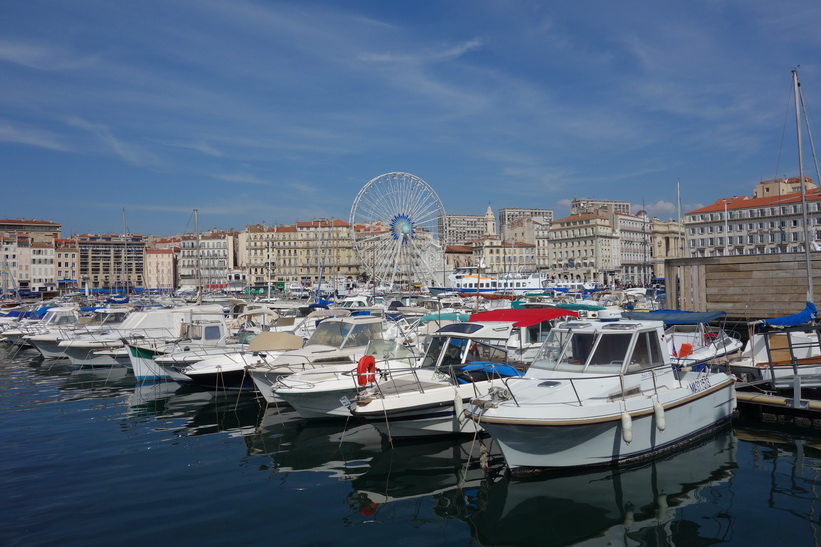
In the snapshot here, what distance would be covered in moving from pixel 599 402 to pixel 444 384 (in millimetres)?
3827

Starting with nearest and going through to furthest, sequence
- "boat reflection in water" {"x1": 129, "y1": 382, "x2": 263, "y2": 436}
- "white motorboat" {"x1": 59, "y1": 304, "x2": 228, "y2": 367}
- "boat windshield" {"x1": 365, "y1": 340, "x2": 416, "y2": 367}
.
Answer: "boat reflection in water" {"x1": 129, "y1": 382, "x2": 263, "y2": 436}, "boat windshield" {"x1": 365, "y1": 340, "x2": 416, "y2": 367}, "white motorboat" {"x1": 59, "y1": 304, "x2": 228, "y2": 367}

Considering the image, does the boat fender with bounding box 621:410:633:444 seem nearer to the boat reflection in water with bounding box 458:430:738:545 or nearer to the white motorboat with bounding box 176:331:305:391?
the boat reflection in water with bounding box 458:430:738:545

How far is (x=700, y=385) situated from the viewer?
1369cm

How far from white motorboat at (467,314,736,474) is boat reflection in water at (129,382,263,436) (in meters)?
8.04

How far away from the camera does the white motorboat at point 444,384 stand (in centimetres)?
1353

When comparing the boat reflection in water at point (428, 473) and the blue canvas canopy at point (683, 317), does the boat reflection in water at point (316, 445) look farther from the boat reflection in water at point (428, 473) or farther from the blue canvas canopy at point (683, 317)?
the blue canvas canopy at point (683, 317)

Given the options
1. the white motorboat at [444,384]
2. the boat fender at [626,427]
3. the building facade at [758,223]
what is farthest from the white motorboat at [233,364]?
the building facade at [758,223]

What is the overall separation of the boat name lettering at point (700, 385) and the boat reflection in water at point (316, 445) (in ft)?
23.1

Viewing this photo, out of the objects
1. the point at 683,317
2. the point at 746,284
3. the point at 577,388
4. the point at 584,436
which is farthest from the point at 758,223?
the point at 584,436

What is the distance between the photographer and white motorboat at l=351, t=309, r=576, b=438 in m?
13.5

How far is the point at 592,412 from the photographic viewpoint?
1120 centimetres

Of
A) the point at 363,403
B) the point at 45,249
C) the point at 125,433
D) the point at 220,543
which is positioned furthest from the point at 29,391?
the point at 45,249

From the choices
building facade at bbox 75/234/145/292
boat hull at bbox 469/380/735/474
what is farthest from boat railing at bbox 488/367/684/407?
building facade at bbox 75/234/145/292

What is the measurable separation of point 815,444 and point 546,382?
6628 mm
